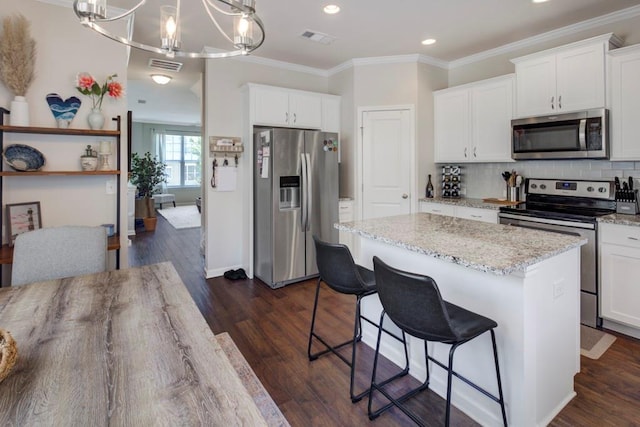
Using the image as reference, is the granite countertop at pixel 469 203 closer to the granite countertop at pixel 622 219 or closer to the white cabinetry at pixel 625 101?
the granite countertop at pixel 622 219

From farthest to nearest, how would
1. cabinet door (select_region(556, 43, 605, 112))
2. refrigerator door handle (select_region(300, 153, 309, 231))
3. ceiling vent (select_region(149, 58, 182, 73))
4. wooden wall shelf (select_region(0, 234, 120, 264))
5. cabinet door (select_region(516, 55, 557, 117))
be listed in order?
ceiling vent (select_region(149, 58, 182, 73))
refrigerator door handle (select_region(300, 153, 309, 231))
cabinet door (select_region(516, 55, 557, 117))
cabinet door (select_region(556, 43, 605, 112))
wooden wall shelf (select_region(0, 234, 120, 264))

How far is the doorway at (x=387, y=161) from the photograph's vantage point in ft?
14.3

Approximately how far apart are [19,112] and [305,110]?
9.37 feet

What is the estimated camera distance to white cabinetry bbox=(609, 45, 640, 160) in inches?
110

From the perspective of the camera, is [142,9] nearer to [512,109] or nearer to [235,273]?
[235,273]

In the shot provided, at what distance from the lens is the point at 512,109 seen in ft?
12.0

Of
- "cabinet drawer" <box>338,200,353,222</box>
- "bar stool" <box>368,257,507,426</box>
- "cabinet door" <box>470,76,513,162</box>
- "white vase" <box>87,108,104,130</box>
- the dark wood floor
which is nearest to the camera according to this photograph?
"bar stool" <box>368,257,507,426</box>

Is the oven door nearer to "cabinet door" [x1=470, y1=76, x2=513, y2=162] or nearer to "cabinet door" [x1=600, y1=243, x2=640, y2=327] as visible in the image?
"cabinet door" [x1=600, y1=243, x2=640, y2=327]

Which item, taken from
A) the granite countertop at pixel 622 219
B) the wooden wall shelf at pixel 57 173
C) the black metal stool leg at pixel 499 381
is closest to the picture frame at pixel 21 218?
the wooden wall shelf at pixel 57 173

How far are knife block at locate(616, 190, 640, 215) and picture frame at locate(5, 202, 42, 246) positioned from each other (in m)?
4.90

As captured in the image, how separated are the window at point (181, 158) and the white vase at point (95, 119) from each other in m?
8.60

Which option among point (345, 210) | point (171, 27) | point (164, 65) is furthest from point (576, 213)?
point (164, 65)


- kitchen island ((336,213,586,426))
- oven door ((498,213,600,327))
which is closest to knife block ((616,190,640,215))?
oven door ((498,213,600,327))

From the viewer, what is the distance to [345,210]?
4.49 meters
